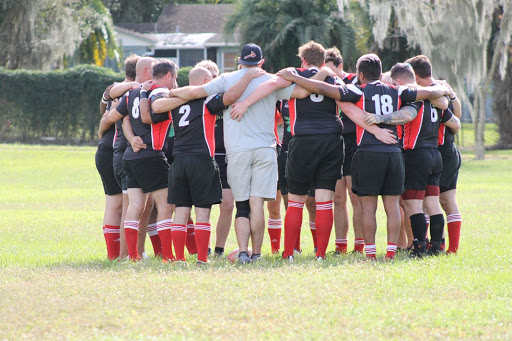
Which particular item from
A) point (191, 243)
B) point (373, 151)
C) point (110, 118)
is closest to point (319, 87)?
point (373, 151)

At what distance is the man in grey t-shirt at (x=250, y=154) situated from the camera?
8.51 metres

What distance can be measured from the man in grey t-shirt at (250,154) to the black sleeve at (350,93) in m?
0.56

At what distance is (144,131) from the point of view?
8773 mm

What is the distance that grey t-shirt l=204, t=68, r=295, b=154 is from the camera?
27.9ft

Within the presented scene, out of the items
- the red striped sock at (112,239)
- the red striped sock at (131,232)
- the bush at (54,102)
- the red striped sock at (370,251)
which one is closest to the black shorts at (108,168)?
the red striped sock at (112,239)

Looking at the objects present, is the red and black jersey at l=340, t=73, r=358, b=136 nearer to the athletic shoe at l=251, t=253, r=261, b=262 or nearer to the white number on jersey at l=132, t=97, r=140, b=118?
the athletic shoe at l=251, t=253, r=261, b=262

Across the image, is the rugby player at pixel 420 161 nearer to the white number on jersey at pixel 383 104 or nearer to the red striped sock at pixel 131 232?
the white number on jersey at pixel 383 104

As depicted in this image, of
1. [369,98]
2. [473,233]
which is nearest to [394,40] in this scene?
[473,233]

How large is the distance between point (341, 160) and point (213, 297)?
274 cm

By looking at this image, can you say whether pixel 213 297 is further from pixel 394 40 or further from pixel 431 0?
pixel 394 40

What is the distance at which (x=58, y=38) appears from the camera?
135 feet

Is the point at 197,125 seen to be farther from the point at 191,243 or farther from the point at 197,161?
the point at 191,243

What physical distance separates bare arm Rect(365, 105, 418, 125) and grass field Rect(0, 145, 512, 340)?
1.51 m

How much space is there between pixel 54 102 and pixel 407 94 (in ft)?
88.3
